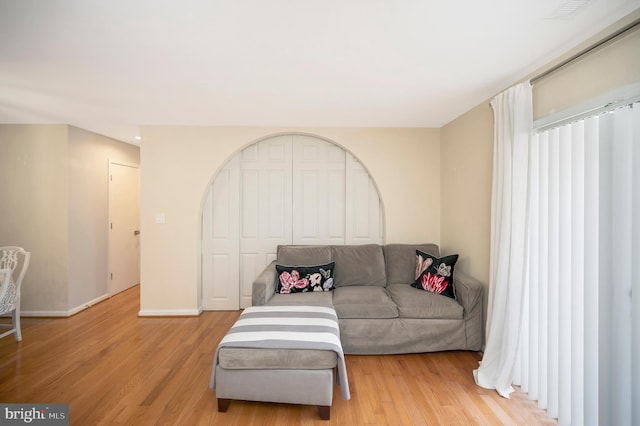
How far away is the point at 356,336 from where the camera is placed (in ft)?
10.3

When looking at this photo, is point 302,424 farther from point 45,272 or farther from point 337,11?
point 45,272

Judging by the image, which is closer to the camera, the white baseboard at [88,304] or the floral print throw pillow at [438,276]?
the floral print throw pillow at [438,276]

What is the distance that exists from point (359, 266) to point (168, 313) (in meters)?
2.53

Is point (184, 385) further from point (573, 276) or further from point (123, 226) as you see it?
point (123, 226)

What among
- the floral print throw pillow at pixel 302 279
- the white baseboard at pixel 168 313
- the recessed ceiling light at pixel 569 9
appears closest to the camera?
the recessed ceiling light at pixel 569 9

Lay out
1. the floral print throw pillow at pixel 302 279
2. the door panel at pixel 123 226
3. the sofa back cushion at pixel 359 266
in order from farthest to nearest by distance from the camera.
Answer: the door panel at pixel 123 226
the sofa back cushion at pixel 359 266
the floral print throw pillow at pixel 302 279

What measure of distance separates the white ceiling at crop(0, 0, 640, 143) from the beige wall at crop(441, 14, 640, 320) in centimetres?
17

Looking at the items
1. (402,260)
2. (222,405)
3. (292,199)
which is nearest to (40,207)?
(292,199)

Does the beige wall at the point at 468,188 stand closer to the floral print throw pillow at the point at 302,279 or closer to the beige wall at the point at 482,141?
the beige wall at the point at 482,141

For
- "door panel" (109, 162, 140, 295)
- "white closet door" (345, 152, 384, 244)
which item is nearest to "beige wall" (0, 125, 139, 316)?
"door panel" (109, 162, 140, 295)

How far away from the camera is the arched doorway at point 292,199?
4.45m

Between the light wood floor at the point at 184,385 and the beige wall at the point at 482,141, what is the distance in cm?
114

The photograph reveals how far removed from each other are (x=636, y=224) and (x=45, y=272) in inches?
228

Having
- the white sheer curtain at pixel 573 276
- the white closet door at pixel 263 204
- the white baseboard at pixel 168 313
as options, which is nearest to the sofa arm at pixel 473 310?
the white sheer curtain at pixel 573 276
